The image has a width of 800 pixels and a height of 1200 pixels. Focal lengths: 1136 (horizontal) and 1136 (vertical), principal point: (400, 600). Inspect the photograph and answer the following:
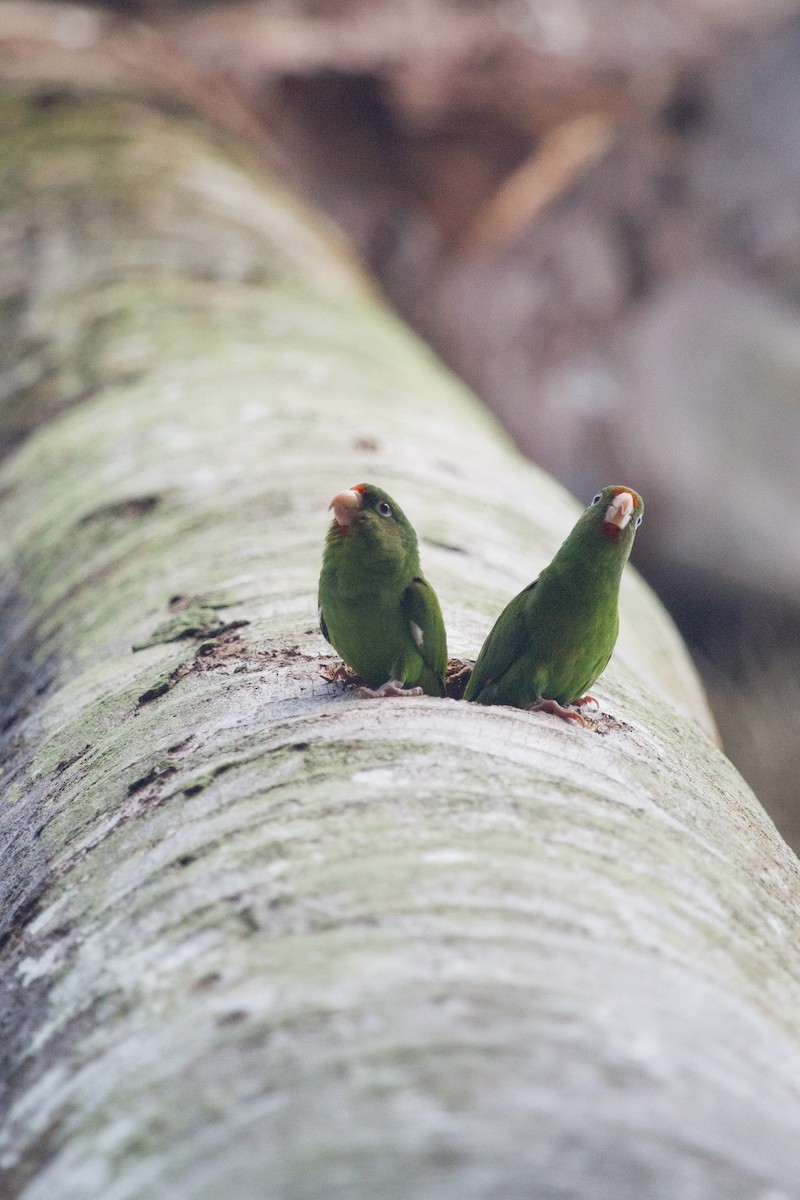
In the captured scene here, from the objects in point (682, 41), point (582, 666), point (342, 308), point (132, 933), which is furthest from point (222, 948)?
point (682, 41)

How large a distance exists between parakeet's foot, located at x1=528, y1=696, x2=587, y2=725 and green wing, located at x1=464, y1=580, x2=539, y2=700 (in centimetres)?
9

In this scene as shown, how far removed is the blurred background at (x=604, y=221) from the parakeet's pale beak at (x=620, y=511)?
5190 mm

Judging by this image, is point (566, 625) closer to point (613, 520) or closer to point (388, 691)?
point (613, 520)

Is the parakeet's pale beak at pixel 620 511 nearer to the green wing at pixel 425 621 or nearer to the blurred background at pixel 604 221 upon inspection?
the green wing at pixel 425 621

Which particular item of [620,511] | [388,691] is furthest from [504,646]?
A: [620,511]

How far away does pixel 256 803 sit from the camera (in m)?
1.75

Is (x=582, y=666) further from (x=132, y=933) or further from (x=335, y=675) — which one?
(x=132, y=933)

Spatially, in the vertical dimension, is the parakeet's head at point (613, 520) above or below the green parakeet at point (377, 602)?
above

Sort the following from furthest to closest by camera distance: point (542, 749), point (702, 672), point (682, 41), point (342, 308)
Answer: point (682, 41) → point (702, 672) → point (342, 308) → point (542, 749)

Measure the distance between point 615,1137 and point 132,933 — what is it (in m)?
0.74

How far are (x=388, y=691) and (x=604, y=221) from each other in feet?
22.8

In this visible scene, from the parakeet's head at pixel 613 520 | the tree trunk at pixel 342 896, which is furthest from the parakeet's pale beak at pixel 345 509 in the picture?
the parakeet's head at pixel 613 520

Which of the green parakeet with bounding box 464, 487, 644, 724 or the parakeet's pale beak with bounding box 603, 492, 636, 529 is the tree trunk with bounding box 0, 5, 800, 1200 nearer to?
the green parakeet with bounding box 464, 487, 644, 724

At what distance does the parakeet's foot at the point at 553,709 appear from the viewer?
209cm
